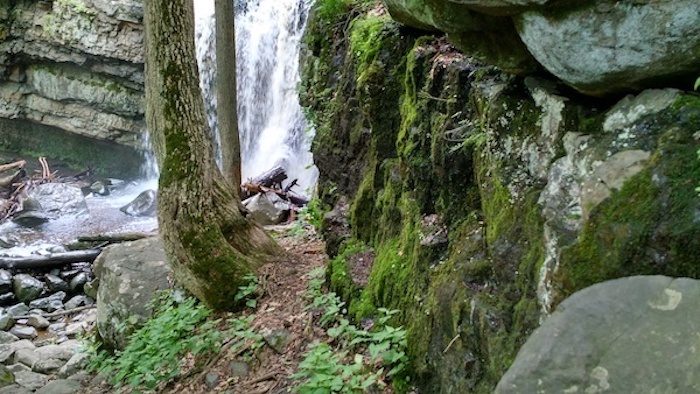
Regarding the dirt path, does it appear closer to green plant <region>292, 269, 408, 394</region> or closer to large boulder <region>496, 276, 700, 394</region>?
green plant <region>292, 269, 408, 394</region>

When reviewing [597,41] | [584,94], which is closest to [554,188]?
[584,94]

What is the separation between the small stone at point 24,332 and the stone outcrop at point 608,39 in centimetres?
950

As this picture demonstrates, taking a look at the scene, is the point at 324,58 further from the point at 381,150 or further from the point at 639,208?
the point at 639,208

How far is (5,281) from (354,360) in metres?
9.46

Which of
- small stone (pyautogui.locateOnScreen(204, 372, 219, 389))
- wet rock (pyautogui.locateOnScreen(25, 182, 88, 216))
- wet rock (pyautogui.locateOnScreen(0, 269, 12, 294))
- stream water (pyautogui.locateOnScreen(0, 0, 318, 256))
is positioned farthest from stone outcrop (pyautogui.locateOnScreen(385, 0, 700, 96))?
wet rock (pyautogui.locateOnScreen(25, 182, 88, 216))

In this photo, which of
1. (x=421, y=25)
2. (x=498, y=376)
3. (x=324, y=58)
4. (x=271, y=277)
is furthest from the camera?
(x=324, y=58)

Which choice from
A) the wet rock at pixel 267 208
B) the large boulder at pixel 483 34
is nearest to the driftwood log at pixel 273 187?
the wet rock at pixel 267 208

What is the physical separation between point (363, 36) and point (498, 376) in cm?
374

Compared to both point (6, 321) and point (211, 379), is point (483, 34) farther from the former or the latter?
point (6, 321)

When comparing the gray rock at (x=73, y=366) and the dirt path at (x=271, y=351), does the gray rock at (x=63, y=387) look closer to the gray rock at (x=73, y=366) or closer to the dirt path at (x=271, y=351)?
the gray rock at (x=73, y=366)

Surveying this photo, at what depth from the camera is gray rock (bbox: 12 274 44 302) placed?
11609mm

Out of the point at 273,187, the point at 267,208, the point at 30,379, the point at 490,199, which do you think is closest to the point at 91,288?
the point at 267,208

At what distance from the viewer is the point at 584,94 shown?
3.11 metres

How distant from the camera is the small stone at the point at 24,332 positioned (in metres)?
10.4
